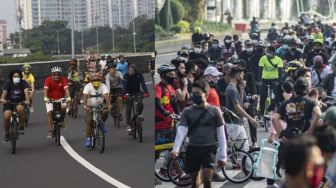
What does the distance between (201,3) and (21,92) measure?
144 centimetres

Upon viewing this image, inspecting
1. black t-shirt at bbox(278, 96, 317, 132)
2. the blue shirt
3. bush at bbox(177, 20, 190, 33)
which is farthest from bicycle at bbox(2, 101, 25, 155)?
black t-shirt at bbox(278, 96, 317, 132)

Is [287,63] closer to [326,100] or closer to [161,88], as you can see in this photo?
[326,100]

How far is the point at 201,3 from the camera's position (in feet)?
21.2

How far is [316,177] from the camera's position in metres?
3.93

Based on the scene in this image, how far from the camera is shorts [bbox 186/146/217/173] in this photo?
6.09 meters

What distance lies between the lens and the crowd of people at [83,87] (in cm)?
580

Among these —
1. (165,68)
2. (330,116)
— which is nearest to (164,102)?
(165,68)

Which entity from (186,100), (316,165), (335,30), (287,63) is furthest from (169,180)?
(335,30)

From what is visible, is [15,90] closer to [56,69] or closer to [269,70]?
[56,69]

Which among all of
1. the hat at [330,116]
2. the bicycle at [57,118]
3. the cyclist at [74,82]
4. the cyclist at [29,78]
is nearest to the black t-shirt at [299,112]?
the hat at [330,116]

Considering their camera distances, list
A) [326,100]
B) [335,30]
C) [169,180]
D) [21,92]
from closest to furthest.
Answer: [21,92], [326,100], [169,180], [335,30]

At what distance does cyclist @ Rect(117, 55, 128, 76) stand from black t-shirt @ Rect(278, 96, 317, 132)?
40.8 inches

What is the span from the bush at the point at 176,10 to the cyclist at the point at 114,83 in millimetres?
499

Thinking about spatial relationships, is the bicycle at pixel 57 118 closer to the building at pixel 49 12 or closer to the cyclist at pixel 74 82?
the cyclist at pixel 74 82
